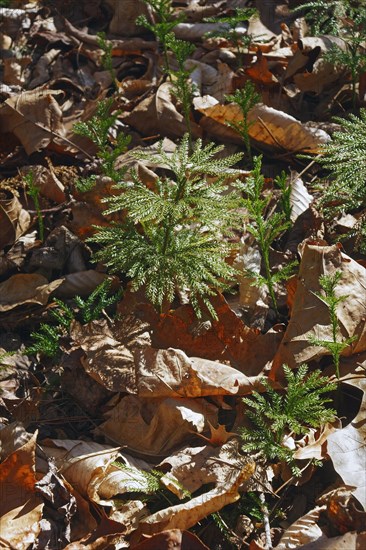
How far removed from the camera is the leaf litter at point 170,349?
243 centimetres

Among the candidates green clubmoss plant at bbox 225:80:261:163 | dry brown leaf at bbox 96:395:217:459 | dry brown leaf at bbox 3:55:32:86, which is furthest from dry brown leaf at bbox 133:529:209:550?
dry brown leaf at bbox 3:55:32:86

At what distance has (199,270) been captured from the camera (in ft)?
9.11

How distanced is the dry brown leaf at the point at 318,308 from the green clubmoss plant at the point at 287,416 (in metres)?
0.19

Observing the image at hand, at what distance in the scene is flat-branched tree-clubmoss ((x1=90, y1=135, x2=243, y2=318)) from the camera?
2758 mm

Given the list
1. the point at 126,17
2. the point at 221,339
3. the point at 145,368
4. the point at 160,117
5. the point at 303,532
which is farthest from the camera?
the point at 126,17

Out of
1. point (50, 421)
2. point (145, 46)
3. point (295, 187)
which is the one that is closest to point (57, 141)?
point (145, 46)

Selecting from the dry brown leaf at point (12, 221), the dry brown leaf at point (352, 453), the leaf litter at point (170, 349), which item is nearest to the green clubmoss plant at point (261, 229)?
the leaf litter at point (170, 349)

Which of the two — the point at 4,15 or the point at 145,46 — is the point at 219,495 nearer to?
the point at 145,46

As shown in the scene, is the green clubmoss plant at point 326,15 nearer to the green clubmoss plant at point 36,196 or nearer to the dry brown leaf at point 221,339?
the green clubmoss plant at point 36,196

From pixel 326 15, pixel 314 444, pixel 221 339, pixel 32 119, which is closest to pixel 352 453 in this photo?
pixel 314 444

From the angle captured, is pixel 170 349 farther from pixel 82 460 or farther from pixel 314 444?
pixel 314 444

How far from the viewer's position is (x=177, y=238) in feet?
9.62

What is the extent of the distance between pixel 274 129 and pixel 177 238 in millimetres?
1162

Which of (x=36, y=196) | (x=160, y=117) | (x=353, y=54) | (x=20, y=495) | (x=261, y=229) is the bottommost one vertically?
(x=20, y=495)
